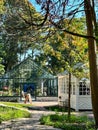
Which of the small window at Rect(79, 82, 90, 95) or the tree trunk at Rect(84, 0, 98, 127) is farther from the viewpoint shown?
the small window at Rect(79, 82, 90, 95)

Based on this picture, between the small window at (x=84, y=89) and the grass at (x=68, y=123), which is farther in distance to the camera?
the small window at (x=84, y=89)

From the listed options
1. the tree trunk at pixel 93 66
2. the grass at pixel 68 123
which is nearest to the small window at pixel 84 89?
the grass at pixel 68 123

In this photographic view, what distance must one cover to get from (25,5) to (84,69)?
6221 millimetres

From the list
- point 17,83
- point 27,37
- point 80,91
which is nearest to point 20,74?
point 17,83

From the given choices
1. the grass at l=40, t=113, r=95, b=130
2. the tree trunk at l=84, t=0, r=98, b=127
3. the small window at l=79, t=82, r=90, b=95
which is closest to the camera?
the grass at l=40, t=113, r=95, b=130

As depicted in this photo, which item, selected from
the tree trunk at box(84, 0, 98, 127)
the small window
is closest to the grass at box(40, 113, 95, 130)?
the tree trunk at box(84, 0, 98, 127)

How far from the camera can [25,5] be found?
47.3 feet

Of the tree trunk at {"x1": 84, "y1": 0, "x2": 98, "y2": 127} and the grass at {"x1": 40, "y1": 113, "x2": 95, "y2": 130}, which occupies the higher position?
the tree trunk at {"x1": 84, "y1": 0, "x2": 98, "y2": 127}

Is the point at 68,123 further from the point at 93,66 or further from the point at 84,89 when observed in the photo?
the point at 84,89

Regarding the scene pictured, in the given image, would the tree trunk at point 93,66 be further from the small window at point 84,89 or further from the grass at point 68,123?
the small window at point 84,89

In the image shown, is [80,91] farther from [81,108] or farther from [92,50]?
[92,50]

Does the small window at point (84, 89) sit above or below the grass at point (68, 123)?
above

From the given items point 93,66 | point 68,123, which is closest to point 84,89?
point 68,123

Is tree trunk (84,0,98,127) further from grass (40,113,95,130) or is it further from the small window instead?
the small window
